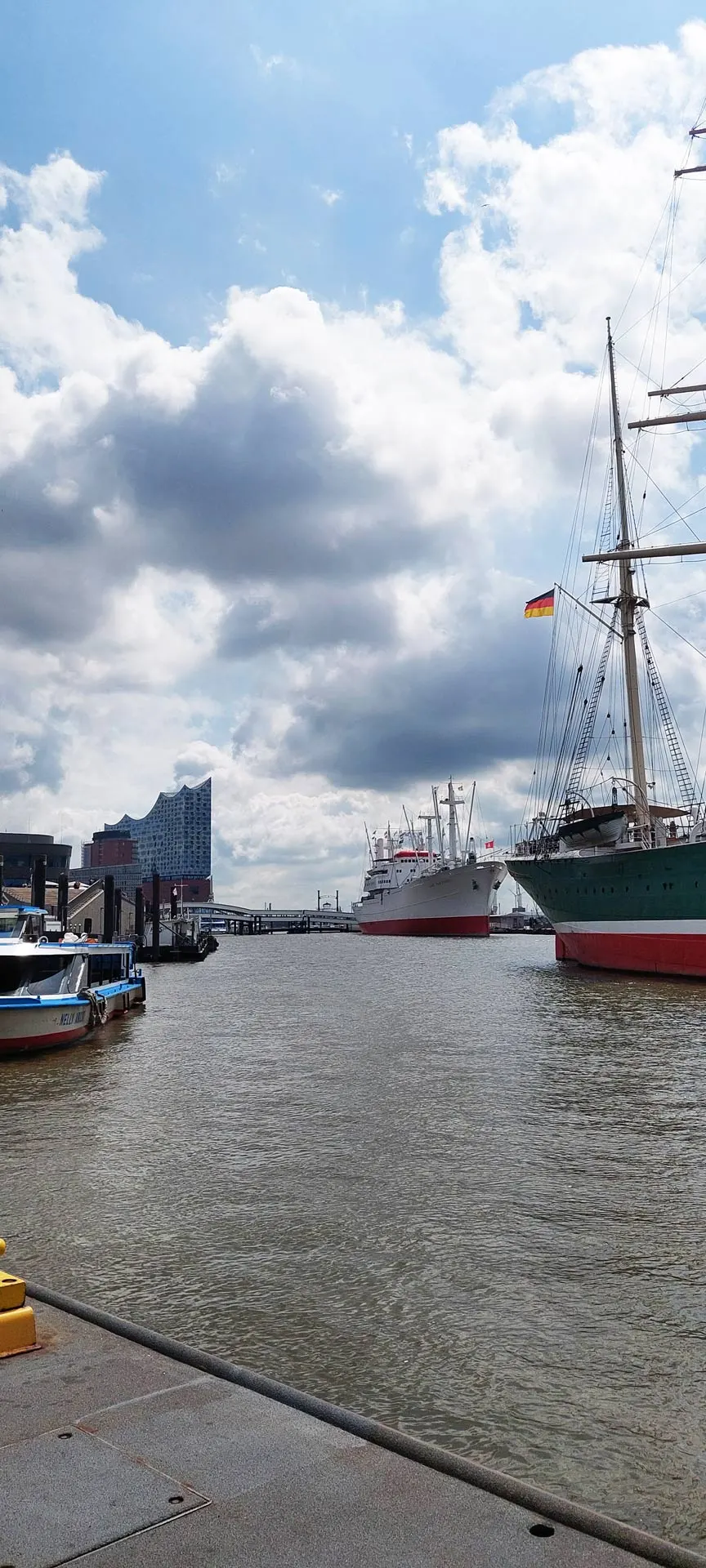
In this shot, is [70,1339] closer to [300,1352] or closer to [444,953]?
[300,1352]

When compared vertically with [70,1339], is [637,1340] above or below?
below

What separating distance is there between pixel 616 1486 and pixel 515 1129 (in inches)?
444

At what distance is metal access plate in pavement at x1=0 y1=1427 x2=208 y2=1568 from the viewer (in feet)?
14.2

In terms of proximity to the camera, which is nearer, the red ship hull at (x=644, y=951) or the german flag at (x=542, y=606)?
the red ship hull at (x=644, y=951)

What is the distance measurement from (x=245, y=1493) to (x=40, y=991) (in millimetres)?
28187

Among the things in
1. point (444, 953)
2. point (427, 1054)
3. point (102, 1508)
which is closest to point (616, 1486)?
point (102, 1508)

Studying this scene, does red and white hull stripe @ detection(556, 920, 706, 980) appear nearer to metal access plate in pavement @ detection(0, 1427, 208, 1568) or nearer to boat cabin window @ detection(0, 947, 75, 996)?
boat cabin window @ detection(0, 947, 75, 996)

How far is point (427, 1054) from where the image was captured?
2691 centimetres

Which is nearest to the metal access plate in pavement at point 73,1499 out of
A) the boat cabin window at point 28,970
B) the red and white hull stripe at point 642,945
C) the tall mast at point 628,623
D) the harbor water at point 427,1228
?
the harbor water at point 427,1228

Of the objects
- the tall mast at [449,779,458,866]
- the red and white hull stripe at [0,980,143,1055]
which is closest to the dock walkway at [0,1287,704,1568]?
the red and white hull stripe at [0,980,143,1055]

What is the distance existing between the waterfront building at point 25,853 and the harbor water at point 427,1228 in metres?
139

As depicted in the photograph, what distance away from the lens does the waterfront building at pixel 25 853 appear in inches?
6344

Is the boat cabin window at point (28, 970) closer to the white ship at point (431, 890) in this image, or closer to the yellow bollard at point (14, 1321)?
the yellow bollard at point (14, 1321)

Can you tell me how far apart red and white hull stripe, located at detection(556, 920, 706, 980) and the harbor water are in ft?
57.2
